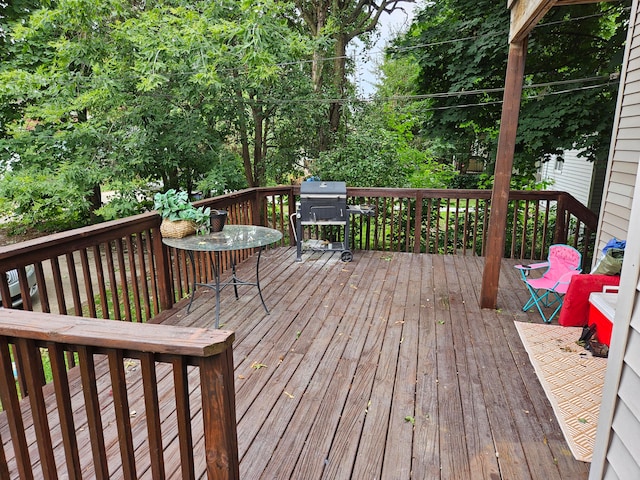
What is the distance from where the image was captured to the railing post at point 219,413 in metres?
1.02

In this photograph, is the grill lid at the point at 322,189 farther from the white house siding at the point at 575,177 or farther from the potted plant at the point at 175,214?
the white house siding at the point at 575,177

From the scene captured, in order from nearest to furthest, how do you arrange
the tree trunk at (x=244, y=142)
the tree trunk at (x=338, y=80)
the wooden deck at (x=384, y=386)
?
the wooden deck at (x=384, y=386), the tree trunk at (x=244, y=142), the tree trunk at (x=338, y=80)

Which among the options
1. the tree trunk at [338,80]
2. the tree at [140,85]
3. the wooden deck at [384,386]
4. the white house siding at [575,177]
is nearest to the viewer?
the wooden deck at [384,386]

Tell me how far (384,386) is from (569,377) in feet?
3.76

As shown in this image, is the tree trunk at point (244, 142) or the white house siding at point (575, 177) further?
the white house siding at point (575, 177)

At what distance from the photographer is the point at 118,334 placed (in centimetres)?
105

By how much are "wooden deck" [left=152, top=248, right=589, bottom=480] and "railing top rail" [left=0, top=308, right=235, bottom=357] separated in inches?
40.5

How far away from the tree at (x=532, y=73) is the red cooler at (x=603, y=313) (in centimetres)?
344

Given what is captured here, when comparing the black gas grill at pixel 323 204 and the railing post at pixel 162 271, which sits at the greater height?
the black gas grill at pixel 323 204

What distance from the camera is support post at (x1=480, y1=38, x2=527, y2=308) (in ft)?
10.3

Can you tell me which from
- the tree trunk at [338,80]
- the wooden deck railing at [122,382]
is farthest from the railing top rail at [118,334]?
the tree trunk at [338,80]

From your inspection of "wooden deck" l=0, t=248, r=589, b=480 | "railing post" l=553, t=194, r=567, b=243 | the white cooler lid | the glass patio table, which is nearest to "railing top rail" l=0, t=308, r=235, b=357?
"wooden deck" l=0, t=248, r=589, b=480

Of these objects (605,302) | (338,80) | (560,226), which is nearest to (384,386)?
(605,302)

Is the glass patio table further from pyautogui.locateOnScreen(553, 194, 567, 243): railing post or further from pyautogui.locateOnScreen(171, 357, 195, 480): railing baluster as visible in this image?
pyautogui.locateOnScreen(553, 194, 567, 243): railing post
